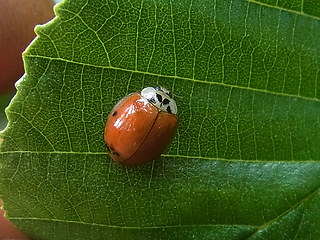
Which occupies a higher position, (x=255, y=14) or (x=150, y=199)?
(x=255, y=14)

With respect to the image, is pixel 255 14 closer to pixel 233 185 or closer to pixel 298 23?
pixel 298 23

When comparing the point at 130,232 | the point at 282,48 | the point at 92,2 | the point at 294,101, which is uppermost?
the point at 92,2

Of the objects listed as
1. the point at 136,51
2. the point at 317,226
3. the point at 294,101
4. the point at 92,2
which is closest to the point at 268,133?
the point at 294,101
